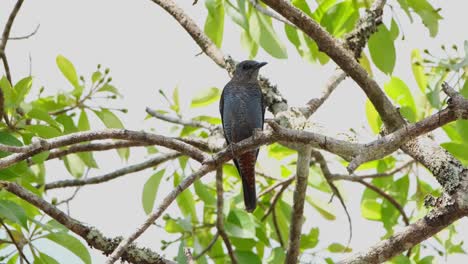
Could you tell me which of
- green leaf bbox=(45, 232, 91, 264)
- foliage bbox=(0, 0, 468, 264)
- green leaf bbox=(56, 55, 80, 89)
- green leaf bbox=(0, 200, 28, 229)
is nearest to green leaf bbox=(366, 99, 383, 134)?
foliage bbox=(0, 0, 468, 264)

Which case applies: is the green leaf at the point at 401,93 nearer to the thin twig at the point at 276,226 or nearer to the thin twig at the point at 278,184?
the thin twig at the point at 278,184

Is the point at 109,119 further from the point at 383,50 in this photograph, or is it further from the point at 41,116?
the point at 383,50

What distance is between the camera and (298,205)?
461cm

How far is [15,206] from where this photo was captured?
350 cm

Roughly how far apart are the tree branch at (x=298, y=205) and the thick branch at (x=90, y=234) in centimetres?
92

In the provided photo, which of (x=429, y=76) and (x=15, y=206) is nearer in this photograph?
(x=15, y=206)

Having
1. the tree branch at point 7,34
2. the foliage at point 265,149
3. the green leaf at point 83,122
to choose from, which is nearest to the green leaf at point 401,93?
the foliage at point 265,149

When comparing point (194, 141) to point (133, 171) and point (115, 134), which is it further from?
point (115, 134)

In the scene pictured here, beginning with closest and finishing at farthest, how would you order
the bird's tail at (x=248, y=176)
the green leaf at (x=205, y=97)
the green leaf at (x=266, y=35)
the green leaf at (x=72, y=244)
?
1. the green leaf at (x=72, y=244)
2. the green leaf at (x=266, y=35)
3. the bird's tail at (x=248, y=176)
4. the green leaf at (x=205, y=97)

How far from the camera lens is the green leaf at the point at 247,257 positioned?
15.1ft

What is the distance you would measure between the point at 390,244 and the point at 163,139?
46.6 inches

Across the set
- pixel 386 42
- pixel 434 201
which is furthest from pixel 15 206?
pixel 386 42

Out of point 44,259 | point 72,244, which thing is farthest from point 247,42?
point 44,259

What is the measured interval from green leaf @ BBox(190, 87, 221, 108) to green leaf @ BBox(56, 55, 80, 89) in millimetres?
902
